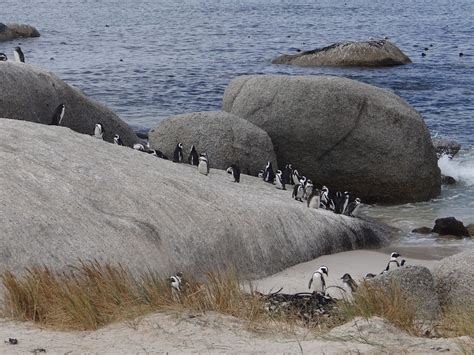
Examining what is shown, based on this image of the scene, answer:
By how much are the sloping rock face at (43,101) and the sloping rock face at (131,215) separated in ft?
11.7

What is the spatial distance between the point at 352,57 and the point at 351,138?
2225 centimetres

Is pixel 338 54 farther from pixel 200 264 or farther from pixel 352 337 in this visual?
pixel 352 337

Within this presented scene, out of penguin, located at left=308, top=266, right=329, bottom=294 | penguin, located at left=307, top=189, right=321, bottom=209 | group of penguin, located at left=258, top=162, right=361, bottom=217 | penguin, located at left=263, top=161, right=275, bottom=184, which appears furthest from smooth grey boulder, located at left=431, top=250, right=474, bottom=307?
penguin, located at left=263, top=161, right=275, bottom=184

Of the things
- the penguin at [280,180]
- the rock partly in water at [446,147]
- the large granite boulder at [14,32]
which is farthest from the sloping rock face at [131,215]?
the large granite boulder at [14,32]

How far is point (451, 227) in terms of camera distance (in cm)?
1733

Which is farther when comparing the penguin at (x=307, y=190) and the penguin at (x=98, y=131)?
the penguin at (x=98, y=131)

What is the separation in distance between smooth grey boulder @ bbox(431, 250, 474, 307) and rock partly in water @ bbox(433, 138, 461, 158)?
1186 cm

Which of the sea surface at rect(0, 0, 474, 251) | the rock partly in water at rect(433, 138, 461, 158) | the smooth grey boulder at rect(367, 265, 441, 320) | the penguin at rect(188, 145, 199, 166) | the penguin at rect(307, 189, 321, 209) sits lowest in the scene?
the sea surface at rect(0, 0, 474, 251)

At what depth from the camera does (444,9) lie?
263 ft

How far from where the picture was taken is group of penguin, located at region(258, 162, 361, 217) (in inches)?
666

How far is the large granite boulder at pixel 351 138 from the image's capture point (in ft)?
66.3

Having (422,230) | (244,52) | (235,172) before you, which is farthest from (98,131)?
(244,52)

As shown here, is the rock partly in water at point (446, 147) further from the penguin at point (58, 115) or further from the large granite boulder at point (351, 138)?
the penguin at point (58, 115)

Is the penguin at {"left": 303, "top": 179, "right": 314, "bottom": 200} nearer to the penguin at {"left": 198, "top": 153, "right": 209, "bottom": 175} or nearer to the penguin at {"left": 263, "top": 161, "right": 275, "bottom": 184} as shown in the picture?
the penguin at {"left": 263, "top": 161, "right": 275, "bottom": 184}
